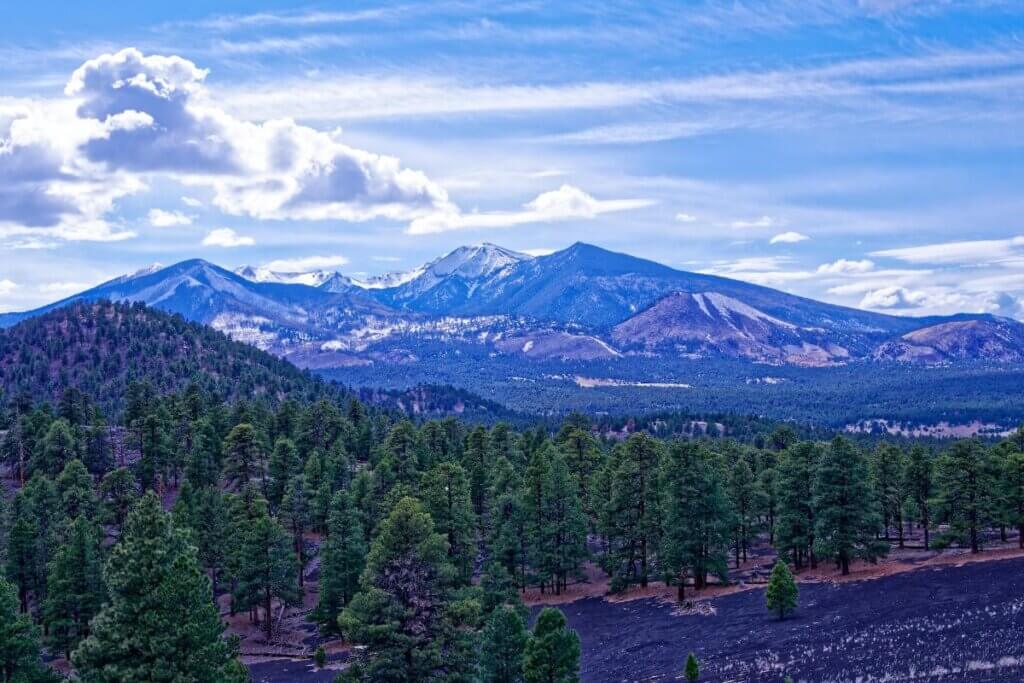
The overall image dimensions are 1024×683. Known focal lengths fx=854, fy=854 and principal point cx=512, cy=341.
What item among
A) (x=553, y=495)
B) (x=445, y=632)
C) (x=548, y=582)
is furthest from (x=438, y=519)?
(x=445, y=632)

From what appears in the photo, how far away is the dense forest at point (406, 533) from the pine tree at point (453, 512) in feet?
0.76

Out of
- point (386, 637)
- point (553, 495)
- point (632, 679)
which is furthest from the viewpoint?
point (553, 495)

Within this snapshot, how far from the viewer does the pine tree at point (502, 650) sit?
42.4 metres

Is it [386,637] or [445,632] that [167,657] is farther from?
[445,632]

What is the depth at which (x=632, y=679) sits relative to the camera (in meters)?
50.6

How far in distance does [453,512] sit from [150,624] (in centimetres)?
4282

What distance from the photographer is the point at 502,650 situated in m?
42.6

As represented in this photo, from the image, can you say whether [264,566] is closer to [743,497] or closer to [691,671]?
[691,671]

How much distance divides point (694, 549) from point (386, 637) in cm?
4013

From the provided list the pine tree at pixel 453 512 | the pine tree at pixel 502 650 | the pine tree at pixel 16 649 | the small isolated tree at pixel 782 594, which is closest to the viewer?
the pine tree at pixel 502 650

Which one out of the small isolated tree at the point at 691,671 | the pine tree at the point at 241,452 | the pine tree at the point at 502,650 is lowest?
the small isolated tree at the point at 691,671

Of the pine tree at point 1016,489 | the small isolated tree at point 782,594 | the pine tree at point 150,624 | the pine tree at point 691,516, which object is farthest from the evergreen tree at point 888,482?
the pine tree at point 150,624

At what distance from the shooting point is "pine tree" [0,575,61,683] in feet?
145

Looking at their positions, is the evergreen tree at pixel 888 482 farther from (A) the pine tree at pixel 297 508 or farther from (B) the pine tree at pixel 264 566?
(A) the pine tree at pixel 297 508
